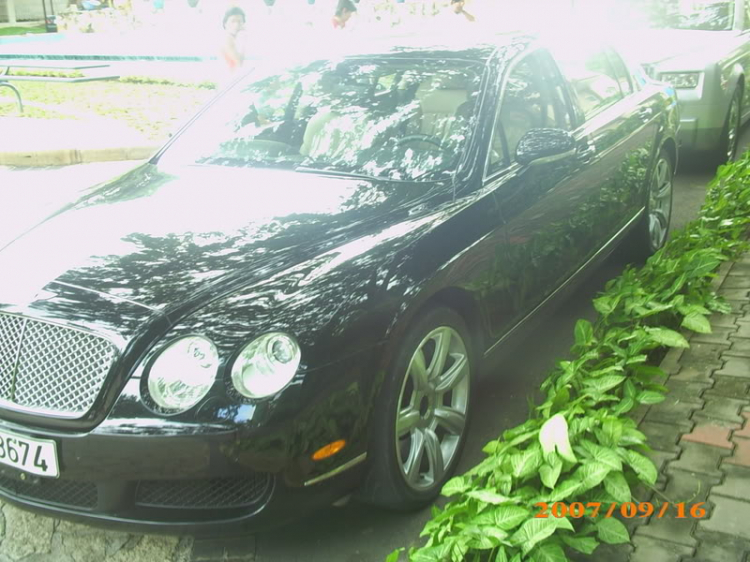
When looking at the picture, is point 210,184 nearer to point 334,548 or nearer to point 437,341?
point 437,341

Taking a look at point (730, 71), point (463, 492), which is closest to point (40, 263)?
point (463, 492)

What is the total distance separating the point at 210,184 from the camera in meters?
3.85

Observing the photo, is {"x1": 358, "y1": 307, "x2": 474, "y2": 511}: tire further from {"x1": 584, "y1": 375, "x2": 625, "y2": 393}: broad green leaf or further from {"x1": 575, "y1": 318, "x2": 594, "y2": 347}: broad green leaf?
{"x1": 575, "y1": 318, "x2": 594, "y2": 347}: broad green leaf

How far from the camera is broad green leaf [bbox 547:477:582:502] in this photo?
2.50 meters

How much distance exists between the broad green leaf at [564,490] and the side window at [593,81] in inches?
104

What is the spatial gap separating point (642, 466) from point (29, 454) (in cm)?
181

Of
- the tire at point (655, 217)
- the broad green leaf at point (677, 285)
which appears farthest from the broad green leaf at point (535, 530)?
the tire at point (655, 217)

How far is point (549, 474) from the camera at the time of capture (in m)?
2.60

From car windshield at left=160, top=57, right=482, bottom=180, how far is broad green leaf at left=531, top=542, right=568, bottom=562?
1.71 metres

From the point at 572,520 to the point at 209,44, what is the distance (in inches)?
1020

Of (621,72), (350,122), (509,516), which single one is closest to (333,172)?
(350,122)

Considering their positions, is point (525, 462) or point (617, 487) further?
point (525, 462)

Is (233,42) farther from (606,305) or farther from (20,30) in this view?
(20,30)

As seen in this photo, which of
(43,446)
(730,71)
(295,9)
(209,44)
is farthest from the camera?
(295,9)
